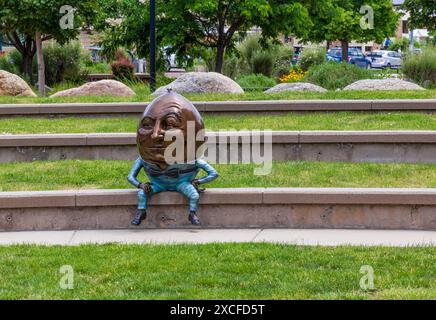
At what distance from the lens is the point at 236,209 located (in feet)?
30.3

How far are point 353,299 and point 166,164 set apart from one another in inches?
123

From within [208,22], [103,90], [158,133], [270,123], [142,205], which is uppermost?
[208,22]

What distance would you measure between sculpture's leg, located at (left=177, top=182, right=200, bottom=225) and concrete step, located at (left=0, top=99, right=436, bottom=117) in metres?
4.74

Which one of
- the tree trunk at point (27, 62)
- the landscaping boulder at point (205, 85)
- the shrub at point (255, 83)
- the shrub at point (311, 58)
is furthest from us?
the shrub at point (311, 58)

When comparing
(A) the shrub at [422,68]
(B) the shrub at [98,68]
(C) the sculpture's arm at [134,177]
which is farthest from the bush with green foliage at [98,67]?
(C) the sculpture's arm at [134,177]

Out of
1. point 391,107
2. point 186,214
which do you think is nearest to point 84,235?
point 186,214

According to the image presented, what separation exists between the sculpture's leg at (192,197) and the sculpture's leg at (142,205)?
0.81 ft

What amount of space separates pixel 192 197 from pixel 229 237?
0.57m

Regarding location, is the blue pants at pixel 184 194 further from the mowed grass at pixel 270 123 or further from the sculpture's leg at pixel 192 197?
the mowed grass at pixel 270 123

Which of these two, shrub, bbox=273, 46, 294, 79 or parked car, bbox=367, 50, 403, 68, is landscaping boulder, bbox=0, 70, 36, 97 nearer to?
shrub, bbox=273, 46, 294, 79

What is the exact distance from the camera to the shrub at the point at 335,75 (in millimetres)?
18781

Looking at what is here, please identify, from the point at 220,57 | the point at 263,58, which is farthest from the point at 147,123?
the point at 263,58

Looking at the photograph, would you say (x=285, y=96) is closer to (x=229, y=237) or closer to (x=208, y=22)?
(x=229, y=237)

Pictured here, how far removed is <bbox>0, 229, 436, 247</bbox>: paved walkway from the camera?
8500mm
